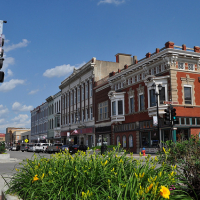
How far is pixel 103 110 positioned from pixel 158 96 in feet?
51.8

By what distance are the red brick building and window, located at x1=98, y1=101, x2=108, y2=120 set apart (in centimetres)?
400

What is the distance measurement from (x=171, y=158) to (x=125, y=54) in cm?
4719

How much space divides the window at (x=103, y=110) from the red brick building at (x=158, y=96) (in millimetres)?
4002

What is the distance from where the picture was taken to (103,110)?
46531 mm

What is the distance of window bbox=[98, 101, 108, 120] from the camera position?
149ft

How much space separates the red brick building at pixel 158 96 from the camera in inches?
1235

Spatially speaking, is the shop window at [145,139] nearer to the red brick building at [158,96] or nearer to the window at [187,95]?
the red brick building at [158,96]

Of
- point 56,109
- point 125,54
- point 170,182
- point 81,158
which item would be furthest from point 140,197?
point 56,109

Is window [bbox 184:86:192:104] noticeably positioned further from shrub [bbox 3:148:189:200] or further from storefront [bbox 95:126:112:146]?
shrub [bbox 3:148:189:200]

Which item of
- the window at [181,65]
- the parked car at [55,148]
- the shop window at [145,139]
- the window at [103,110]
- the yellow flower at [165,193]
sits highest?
the window at [181,65]

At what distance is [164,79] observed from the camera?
104 ft

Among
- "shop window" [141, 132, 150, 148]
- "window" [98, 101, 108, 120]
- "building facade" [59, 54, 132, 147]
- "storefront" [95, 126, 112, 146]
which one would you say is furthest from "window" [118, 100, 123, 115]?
"building facade" [59, 54, 132, 147]

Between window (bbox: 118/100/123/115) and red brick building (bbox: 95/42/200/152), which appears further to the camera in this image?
window (bbox: 118/100/123/115)

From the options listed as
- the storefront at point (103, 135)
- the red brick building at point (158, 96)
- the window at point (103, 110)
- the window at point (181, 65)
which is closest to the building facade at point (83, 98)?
the storefront at point (103, 135)
